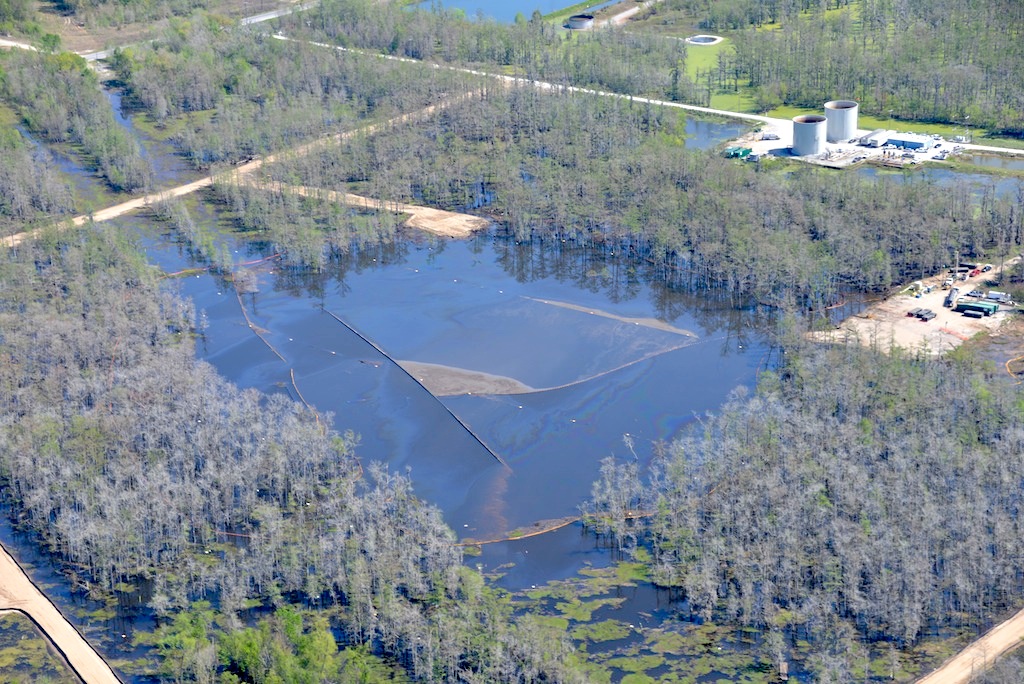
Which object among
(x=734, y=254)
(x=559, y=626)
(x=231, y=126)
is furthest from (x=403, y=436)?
(x=231, y=126)

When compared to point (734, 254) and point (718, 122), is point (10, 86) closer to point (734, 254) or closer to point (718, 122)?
point (718, 122)

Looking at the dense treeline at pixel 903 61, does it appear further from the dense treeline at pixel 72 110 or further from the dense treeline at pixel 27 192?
the dense treeline at pixel 27 192

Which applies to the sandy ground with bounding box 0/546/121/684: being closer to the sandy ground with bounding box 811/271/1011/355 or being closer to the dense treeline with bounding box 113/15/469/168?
the sandy ground with bounding box 811/271/1011/355

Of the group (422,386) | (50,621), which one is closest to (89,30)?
(422,386)

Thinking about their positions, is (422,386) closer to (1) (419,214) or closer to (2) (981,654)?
(1) (419,214)

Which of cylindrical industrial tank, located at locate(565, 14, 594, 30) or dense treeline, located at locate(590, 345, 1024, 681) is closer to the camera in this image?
dense treeline, located at locate(590, 345, 1024, 681)

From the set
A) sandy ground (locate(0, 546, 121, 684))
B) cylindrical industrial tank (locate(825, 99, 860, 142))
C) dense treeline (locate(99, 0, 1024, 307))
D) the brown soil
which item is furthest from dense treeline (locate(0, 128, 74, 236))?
cylindrical industrial tank (locate(825, 99, 860, 142))

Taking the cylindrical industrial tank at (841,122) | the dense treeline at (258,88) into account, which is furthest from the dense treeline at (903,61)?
the dense treeline at (258,88)
